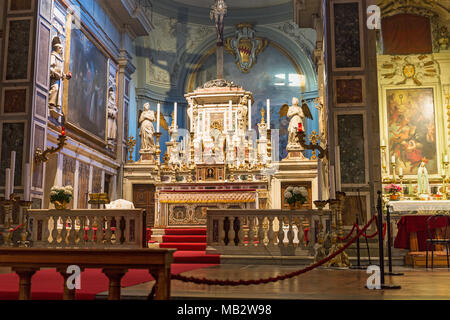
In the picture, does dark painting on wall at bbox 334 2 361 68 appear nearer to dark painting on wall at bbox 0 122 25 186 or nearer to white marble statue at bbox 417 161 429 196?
white marble statue at bbox 417 161 429 196

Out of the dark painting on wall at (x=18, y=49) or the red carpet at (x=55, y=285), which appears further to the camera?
the dark painting on wall at (x=18, y=49)

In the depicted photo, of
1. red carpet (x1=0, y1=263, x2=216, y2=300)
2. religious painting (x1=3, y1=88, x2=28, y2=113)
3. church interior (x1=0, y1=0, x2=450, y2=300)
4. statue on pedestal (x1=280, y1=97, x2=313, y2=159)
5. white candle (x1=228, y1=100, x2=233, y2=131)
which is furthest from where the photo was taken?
statue on pedestal (x1=280, y1=97, x2=313, y2=159)

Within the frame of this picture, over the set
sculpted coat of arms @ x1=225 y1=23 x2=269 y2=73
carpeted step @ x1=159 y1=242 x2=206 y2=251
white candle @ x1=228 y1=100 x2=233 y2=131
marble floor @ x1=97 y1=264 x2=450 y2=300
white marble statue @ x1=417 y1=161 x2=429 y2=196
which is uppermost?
sculpted coat of arms @ x1=225 y1=23 x2=269 y2=73

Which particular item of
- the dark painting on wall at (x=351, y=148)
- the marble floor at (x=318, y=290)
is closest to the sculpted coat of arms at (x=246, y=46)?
the dark painting on wall at (x=351, y=148)

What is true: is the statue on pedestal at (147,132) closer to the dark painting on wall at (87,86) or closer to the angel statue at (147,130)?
the angel statue at (147,130)

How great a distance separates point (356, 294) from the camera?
5.07 metres

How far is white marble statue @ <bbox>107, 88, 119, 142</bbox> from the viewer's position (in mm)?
17500

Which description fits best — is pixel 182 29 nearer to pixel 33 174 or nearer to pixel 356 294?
pixel 33 174

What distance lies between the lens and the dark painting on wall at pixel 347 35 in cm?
1091

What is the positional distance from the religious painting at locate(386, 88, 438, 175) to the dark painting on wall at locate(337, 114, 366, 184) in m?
4.92

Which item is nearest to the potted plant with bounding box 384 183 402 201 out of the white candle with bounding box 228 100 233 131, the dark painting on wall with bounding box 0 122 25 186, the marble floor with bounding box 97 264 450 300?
the white candle with bounding box 228 100 233 131

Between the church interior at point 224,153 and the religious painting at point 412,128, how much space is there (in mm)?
41

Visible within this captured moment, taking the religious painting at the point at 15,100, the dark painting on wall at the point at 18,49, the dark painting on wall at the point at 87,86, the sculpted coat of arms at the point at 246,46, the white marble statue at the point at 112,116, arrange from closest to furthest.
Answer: the religious painting at the point at 15,100
the dark painting on wall at the point at 18,49
the dark painting on wall at the point at 87,86
the white marble statue at the point at 112,116
the sculpted coat of arms at the point at 246,46

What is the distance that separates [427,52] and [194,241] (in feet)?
28.9
